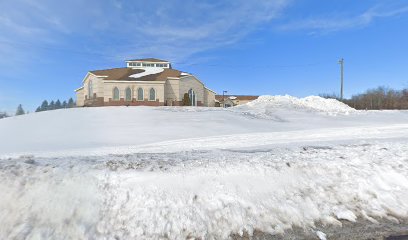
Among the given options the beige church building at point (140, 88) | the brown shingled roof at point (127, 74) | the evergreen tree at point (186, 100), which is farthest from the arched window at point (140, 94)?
the evergreen tree at point (186, 100)

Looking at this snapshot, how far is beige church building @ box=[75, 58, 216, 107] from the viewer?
3241 centimetres

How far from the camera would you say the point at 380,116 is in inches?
776

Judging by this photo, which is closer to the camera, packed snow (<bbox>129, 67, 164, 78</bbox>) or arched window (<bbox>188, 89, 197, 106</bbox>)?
packed snow (<bbox>129, 67, 164, 78</bbox>)

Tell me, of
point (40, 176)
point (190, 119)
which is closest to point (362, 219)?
point (40, 176)

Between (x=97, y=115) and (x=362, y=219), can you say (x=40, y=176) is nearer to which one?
(x=362, y=219)

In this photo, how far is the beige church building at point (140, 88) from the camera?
32.4 m

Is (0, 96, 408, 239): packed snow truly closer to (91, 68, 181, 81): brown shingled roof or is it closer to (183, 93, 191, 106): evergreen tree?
(183, 93, 191, 106): evergreen tree


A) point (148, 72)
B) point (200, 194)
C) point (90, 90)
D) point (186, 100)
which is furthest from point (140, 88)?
point (200, 194)

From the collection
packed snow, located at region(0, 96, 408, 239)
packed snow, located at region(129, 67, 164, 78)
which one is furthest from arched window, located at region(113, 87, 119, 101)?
packed snow, located at region(0, 96, 408, 239)

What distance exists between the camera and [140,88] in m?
32.8

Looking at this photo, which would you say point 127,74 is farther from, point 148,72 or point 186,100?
point 186,100

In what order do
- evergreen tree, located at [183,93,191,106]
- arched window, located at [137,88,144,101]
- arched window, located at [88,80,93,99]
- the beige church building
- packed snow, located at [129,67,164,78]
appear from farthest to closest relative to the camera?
arched window, located at [88,80,93,99]
packed snow, located at [129,67,164,78]
evergreen tree, located at [183,93,191,106]
arched window, located at [137,88,144,101]
the beige church building

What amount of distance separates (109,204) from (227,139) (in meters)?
6.31

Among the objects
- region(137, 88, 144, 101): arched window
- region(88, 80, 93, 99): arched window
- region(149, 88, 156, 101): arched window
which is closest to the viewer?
region(137, 88, 144, 101): arched window
